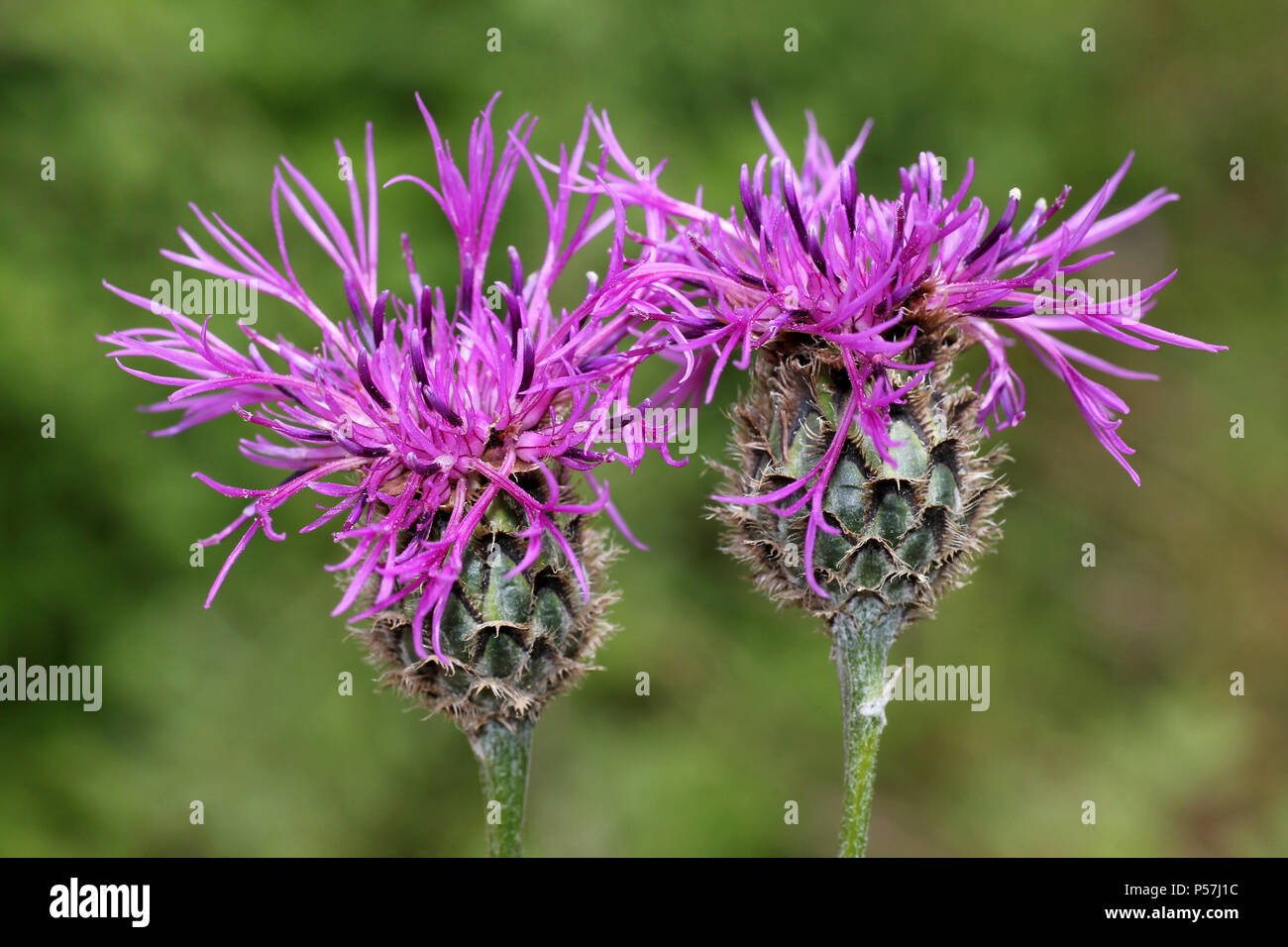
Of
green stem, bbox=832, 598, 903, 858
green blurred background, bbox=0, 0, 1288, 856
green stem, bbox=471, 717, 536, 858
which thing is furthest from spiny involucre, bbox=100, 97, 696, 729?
green blurred background, bbox=0, 0, 1288, 856

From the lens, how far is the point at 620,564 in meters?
4.97

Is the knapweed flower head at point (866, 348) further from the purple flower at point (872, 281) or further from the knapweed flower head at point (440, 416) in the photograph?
the knapweed flower head at point (440, 416)

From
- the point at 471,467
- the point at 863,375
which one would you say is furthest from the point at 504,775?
the point at 863,375

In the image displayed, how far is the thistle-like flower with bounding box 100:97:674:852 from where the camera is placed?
243cm

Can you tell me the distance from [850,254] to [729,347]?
0.33 m

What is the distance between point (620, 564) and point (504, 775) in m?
2.28

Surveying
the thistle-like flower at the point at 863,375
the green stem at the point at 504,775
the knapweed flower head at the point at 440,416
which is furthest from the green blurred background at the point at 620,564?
the thistle-like flower at the point at 863,375

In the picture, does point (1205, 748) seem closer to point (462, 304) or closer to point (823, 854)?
point (823, 854)

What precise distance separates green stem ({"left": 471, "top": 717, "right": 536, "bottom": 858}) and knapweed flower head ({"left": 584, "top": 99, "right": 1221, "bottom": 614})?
28.6 inches

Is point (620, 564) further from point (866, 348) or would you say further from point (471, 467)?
point (866, 348)

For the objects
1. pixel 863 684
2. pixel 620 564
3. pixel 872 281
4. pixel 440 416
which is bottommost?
pixel 863 684

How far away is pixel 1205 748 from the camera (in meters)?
4.86

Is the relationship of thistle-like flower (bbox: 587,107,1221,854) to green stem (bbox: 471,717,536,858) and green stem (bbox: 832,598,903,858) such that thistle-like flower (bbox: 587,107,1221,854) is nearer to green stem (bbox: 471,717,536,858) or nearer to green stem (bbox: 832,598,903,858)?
green stem (bbox: 832,598,903,858)

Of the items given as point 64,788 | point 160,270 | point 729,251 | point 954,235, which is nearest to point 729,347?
point 729,251
